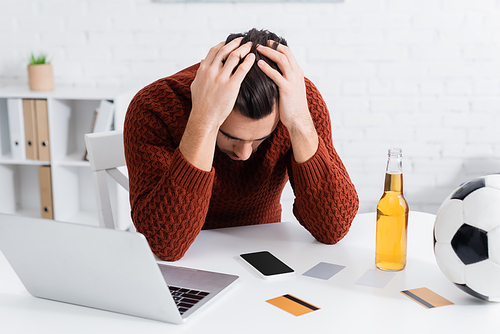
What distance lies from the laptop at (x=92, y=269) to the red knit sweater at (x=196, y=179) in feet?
0.81

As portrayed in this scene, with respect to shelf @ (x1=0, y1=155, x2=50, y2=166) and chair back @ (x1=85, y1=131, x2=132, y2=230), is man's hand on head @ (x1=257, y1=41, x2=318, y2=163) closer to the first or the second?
chair back @ (x1=85, y1=131, x2=132, y2=230)

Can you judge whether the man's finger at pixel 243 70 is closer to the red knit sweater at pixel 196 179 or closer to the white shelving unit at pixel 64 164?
the red knit sweater at pixel 196 179

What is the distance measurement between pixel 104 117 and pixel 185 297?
1.63 m

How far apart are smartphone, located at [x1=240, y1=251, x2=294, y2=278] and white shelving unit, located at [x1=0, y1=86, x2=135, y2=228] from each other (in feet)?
4.89

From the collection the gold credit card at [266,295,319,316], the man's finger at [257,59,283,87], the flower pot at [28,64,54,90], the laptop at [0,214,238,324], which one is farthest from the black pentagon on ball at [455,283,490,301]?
the flower pot at [28,64,54,90]

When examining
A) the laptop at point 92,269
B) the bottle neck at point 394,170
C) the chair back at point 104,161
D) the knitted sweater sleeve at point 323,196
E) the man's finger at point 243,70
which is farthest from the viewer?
the chair back at point 104,161

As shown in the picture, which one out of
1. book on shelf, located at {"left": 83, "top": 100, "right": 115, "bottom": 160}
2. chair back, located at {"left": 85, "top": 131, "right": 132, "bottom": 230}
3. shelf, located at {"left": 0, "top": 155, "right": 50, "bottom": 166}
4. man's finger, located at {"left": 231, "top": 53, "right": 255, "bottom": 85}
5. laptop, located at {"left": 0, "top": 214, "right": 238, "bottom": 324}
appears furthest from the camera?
shelf, located at {"left": 0, "top": 155, "right": 50, "bottom": 166}

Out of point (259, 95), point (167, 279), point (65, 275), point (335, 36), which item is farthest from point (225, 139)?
point (335, 36)

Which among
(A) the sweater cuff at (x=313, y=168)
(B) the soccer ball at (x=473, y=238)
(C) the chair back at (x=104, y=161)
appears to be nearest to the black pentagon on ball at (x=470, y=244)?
(B) the soccer ball at (x=473, y=238)

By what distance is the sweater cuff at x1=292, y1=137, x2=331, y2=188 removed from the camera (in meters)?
1.20

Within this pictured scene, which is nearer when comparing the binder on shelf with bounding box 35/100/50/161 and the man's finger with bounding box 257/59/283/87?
the man's finger with bounding box 257/59/283/87

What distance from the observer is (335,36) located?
246cm

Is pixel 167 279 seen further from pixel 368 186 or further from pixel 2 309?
pixel 368 186

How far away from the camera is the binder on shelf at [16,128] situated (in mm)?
2385
